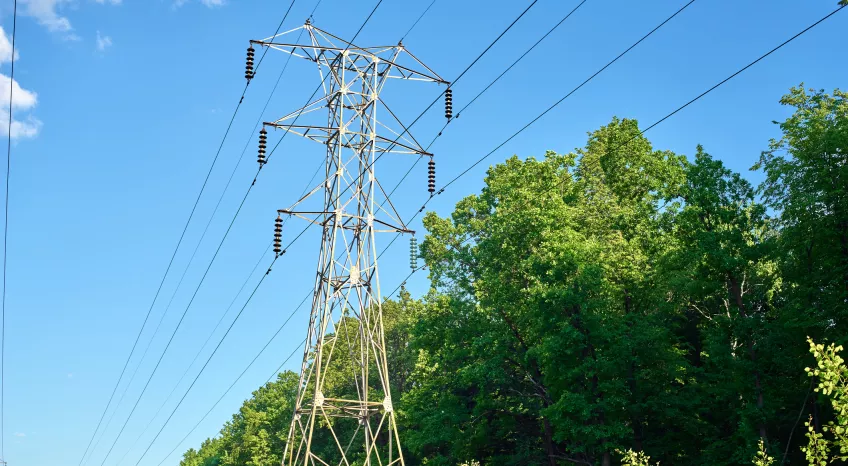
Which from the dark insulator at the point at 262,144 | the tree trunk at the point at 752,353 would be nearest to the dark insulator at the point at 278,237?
the dark insulator at the point at 262,144

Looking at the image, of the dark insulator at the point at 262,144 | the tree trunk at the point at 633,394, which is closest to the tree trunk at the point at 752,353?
the tree trunk at the point at 633,394

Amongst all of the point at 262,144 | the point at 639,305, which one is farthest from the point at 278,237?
the point at 639,305

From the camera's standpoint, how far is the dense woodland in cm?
2962

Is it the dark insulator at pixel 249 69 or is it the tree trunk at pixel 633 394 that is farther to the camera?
the tree trunk at pixel 633 394

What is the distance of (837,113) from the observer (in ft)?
108

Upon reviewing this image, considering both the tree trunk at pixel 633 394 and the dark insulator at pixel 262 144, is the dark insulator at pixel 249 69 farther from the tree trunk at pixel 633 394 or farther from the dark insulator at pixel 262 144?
the tree trunk at pixel 633 394

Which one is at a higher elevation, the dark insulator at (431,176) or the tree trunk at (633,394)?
the dark insulator at (431,176)

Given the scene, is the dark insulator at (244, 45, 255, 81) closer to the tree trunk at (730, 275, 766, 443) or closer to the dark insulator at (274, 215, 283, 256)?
the dark insulator at (274, 215, 283, 256)

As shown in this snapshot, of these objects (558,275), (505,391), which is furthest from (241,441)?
(558,275)

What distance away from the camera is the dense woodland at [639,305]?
29.6 m

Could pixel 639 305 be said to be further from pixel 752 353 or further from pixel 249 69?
pixel 249 69

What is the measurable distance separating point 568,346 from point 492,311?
197 inches

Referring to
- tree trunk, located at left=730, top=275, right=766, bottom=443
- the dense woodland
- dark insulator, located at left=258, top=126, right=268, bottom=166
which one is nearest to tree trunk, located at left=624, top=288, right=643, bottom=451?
the dense woodland

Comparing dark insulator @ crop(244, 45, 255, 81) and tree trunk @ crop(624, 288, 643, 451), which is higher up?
dark insulator @ crop(244, 45, 255, 81)
